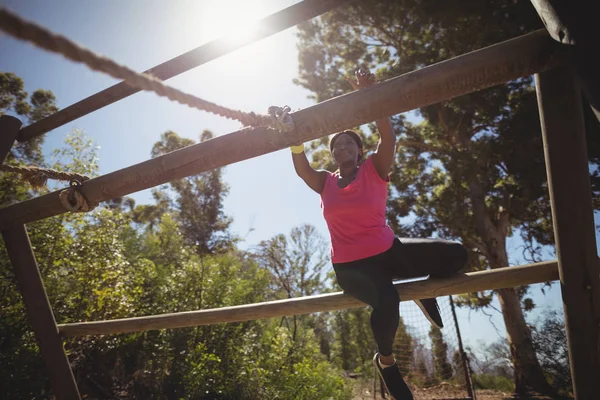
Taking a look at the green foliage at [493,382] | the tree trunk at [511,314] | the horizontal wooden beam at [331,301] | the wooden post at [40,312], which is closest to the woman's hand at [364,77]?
the horizontal wooden beam at [331,301]

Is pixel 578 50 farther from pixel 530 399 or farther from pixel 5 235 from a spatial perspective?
pixel 530 399

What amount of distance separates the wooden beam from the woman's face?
791mm

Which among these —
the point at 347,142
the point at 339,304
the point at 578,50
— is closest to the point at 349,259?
the point at 339,304

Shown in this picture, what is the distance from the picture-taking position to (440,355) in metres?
11.9

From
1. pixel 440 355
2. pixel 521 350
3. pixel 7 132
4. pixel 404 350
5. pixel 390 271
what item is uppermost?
pixel 7 132

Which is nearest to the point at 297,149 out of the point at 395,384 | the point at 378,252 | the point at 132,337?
the point at 378,252

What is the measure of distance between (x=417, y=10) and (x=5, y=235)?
364 inches

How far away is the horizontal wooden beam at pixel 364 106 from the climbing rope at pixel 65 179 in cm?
8

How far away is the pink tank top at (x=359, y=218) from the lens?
166 centimetres

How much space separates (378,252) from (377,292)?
220mm

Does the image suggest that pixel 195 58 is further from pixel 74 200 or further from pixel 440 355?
pixel 440 355

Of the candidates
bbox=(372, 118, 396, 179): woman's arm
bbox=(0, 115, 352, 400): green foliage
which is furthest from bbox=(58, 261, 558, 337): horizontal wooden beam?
bbox=(0, 115, 352, 400): green foliage

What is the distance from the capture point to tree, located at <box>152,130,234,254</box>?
55.0 ft

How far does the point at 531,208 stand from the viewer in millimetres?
9180
